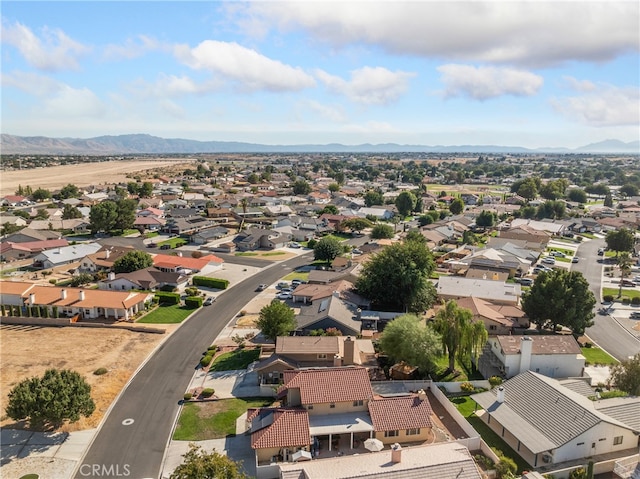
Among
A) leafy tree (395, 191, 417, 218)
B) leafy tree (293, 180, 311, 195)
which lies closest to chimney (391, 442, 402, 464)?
leafy tree (395, 191, 417, 218)

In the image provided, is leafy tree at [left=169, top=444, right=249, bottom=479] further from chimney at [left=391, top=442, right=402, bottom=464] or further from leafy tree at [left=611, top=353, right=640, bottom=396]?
leafy tree at [left=611, top=353, right=640, bottom=396]

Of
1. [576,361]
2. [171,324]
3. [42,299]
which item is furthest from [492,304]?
[42,299]

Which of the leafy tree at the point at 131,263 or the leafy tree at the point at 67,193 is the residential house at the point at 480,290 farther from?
the leafy tree at the point at 67,193

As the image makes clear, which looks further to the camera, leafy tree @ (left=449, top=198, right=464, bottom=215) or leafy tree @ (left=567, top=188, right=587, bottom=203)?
leafy tree @ (left=567, top=188, right=587, bottom=203)

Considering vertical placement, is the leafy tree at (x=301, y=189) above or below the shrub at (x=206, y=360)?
above

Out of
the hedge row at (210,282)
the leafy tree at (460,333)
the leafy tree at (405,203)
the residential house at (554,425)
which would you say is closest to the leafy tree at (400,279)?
the leafy tree at (460,333)
